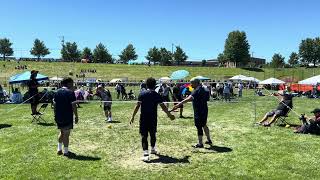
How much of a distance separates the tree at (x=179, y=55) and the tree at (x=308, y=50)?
30.3 meters

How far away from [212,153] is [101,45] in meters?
107

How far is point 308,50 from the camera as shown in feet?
385

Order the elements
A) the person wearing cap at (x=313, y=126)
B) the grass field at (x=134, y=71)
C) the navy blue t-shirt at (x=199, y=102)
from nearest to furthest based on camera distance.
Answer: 1. the navy blue t-shirt at (x=199, y=102)
2. the person wearing cap at (x=313, y=126)
3. the grass field at (x=134, y=71)

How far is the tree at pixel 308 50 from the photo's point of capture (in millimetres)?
116369

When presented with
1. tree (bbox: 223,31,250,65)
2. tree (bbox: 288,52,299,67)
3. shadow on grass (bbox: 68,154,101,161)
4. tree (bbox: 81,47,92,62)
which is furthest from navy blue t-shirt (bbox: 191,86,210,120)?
tree (bbox: 288,52,299,67)

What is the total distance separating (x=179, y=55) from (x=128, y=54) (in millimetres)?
13454

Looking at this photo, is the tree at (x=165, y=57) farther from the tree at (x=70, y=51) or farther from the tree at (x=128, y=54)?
the tree at (x=70, y=51)

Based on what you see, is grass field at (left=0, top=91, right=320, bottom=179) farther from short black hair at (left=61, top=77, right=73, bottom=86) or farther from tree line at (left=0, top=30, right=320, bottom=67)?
tree line at (left=0, top=30, right=320, bottom=67)

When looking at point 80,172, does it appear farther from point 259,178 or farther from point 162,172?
point 259,178

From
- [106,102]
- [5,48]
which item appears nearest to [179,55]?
[5,48]

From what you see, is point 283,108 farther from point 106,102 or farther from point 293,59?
point 293,59

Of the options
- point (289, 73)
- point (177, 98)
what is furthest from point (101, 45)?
point (177, 98)

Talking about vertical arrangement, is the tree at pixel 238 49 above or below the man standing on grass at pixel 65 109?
above

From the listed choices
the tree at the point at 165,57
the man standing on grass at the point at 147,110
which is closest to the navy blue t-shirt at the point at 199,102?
the man standing on grass at the point at 147,110
